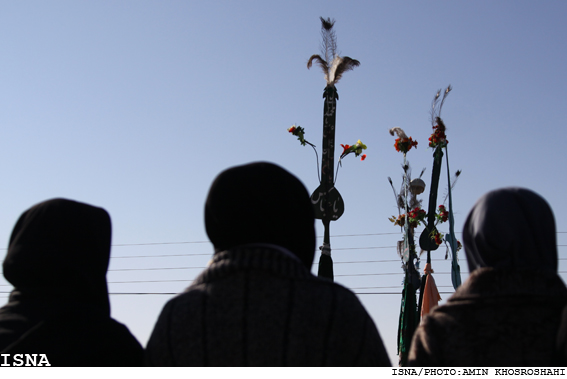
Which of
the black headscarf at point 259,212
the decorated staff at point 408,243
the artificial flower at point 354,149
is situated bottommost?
the decorated staff at point 408,243

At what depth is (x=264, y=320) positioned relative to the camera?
1910 millimetres

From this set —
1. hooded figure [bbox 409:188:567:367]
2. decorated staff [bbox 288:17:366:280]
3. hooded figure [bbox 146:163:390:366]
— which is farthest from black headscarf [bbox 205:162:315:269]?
decorated staff [bbox 288:17:366:280]

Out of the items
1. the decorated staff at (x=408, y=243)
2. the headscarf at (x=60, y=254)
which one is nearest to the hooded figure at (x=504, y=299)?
the headscarf at (x=60, y=254)

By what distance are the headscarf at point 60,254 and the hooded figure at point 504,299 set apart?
4.82 ft

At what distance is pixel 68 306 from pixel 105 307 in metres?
0.23

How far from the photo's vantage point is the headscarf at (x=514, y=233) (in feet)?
7.38

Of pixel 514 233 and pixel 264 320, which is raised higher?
pixel 514 233

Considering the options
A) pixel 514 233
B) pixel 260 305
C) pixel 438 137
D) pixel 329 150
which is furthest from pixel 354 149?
pixel 260 305

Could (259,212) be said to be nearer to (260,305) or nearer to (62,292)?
(260,305)

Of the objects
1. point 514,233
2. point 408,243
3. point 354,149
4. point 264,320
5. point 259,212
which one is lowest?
point 408,243

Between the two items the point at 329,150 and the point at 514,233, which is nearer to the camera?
the point at 514,233

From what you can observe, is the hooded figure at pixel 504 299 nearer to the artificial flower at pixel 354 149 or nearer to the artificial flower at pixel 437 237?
the artificial flower at pixel 354 149

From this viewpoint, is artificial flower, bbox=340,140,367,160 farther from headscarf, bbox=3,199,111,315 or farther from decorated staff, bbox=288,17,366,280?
headscarf, bbox=3,199,111,315

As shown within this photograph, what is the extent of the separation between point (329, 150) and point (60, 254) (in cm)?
649
